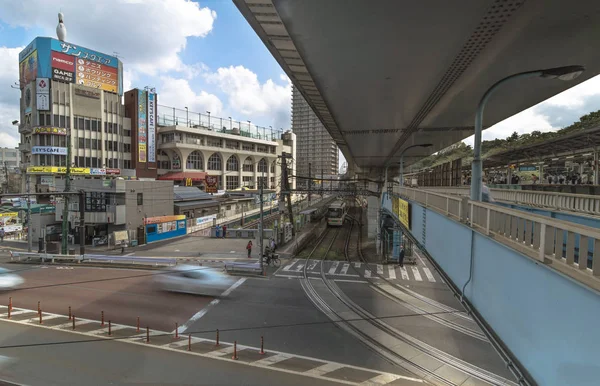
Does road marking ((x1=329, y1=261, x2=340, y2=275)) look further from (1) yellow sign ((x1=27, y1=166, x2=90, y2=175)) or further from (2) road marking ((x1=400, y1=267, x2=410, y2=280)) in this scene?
(1) yellow sign ((x1=27, y1=166, x2=90, y2=175))

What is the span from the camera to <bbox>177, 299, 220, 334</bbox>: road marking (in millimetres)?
11328

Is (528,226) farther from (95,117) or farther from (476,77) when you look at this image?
(95,117)

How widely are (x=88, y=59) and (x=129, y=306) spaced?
50568mm

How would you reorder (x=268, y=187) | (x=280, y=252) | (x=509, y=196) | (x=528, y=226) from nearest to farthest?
(x=528, y=226) → (x=509, y=196) → (x=280, y=252) → (x=268, y=187)

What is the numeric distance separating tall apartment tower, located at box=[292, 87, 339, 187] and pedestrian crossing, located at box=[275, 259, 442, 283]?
114m

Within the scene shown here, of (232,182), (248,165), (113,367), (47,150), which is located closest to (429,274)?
(113,367)

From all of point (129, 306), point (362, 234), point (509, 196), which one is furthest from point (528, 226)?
point (362, 234)

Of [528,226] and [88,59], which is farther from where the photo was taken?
[88,59]

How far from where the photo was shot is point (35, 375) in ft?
26.7

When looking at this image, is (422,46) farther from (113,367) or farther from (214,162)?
(214,162)

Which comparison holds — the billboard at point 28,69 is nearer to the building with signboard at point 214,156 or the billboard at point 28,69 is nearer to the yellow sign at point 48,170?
the yellow sign at point 48,170

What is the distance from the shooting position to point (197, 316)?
1252 centimetres

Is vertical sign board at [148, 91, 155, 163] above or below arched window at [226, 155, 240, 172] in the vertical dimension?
above

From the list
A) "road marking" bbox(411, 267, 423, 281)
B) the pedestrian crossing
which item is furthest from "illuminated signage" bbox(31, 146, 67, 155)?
"road marking" bbox(411, 267, 423, 281)
